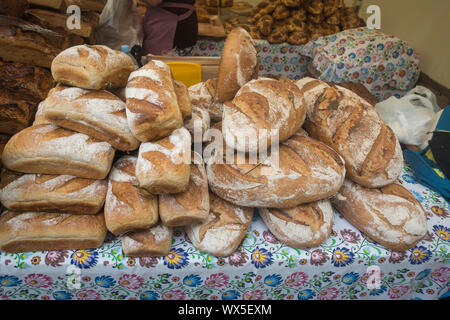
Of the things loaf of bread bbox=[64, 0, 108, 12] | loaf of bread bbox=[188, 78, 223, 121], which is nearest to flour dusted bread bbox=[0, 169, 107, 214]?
loaf of bread bbox=[188, 78, 223, 121]

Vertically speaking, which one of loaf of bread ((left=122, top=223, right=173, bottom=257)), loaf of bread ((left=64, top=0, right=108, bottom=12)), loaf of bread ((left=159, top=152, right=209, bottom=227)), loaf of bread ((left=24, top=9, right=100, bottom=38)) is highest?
loaf of bread ((left=64, top=0, right=108, bottom=12))

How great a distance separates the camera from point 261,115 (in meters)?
1.29

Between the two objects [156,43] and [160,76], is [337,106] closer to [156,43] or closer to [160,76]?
[160,76]

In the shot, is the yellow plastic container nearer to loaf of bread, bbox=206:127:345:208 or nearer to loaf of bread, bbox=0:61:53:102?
loaf of bread, bbox=0:61:53:102

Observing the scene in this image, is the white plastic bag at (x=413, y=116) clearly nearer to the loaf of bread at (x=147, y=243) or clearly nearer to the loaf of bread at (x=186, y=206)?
the loaf of bread at (x=186, y=206)

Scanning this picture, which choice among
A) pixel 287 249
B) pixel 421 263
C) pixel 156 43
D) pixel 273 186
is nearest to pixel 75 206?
pixel 273 186

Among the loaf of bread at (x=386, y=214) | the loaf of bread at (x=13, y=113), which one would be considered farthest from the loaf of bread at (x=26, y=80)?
the loaf of bread at (x=386, y=214)

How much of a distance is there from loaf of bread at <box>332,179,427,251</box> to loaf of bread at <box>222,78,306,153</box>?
0.48m

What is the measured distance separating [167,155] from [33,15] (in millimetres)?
2096

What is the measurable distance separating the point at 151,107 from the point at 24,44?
146 cm

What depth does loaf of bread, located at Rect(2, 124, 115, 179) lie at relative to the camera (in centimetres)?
119

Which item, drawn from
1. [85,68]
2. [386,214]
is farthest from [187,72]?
[386,214]
